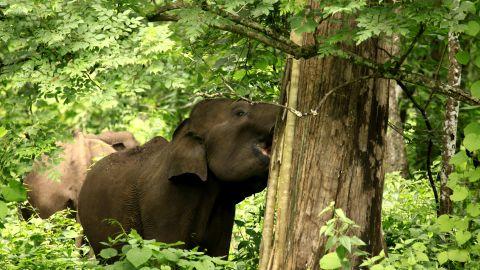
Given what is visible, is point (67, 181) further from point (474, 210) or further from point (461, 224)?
point (474, 210)

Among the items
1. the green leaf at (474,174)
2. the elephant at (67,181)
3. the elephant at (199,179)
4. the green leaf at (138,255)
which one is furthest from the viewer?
the elephant at (67,181)

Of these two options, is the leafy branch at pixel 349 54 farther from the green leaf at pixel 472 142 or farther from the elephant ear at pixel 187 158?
the elephant ear at pixel 187 158

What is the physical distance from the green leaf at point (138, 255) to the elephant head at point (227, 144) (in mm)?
1753

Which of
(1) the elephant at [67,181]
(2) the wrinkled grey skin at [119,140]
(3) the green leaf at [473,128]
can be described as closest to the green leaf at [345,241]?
(3) the green leaf at [473,128]

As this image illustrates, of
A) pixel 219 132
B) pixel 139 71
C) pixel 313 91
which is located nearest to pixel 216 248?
pixel 219 132

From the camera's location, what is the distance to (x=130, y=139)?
13859mm

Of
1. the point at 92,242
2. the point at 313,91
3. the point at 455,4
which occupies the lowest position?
the point at 92,242

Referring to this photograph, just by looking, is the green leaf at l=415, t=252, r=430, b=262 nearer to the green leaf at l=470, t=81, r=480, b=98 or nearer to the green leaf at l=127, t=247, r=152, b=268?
the green leaf at l=470, t=81, r=480, b=98

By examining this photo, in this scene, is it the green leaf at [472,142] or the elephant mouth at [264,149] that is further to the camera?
the elephant mouth at [264,149]

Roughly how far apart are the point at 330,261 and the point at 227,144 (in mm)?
2543

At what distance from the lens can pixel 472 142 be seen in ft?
21.3

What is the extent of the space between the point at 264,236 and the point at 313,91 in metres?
1.04

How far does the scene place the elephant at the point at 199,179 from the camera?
8.52m

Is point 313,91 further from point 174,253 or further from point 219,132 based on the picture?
point 219,132
